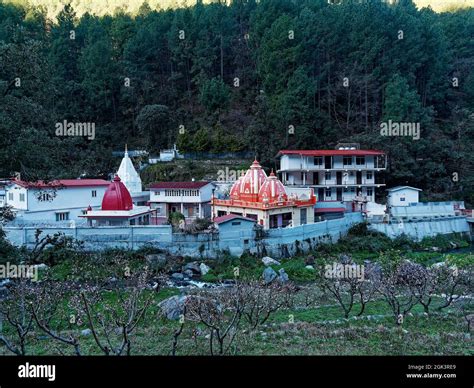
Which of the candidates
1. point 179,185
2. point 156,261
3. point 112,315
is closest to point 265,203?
point 179,185

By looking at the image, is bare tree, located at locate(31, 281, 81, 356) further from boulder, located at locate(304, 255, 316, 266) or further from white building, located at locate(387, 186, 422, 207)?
white building, located at locate(387, 186, 422, 207)

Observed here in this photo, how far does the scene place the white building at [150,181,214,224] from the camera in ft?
119

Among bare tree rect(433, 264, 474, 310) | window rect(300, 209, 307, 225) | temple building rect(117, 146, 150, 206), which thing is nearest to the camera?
bare tree rect(433, 264, 474, 310)

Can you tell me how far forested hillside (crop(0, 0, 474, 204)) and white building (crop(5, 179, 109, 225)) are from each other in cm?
352

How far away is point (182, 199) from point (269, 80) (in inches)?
729

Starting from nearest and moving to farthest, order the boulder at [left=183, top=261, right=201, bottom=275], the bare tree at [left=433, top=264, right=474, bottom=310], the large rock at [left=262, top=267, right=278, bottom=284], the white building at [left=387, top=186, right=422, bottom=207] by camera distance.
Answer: the bare tree at [left=433, top=264, right=474, bottom=310]
the large rock at [left=262, top=267, right=278, bottom=284]
the boulder at [left=183, top=261, right=201, bottom=275]
the white building at [left=387, top=186, right=422, bottom=207]

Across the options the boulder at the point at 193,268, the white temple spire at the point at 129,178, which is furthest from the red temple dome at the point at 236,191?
the white temple spire at the point at 129,178

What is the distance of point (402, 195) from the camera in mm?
38625

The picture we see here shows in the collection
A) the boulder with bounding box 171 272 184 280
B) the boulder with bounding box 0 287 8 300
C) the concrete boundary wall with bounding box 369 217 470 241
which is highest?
the concrete boundary wall with bounding box 369 217 470 241

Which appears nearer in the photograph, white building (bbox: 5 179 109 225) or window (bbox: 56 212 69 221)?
white building (bbox: 5 179 109 225)

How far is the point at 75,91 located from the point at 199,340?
147 ft

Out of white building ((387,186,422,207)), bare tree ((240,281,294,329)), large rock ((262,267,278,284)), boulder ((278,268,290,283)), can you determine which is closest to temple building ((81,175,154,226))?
large rock ((262,267,278,284))

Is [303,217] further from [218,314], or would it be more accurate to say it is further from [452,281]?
[218,314]
